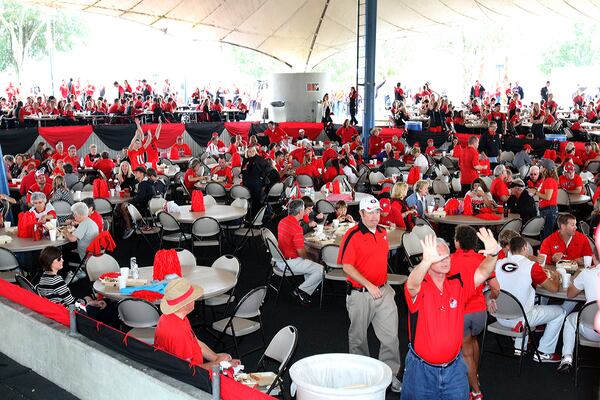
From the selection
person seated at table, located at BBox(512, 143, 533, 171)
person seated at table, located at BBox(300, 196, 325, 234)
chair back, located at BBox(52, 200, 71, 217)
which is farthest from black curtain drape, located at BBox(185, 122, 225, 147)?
person seated at table, located at BBox(300, 196, 325, 234)

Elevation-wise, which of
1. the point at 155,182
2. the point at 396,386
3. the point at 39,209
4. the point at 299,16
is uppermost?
the point at 299,16

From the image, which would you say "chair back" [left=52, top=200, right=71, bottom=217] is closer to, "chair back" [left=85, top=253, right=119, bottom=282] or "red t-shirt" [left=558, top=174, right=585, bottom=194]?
"chair back" [left=85, top=253, right=119, bottom=282]

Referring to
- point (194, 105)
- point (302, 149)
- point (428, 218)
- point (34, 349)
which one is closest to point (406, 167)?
point (302, 149)

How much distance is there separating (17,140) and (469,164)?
42.8 feet

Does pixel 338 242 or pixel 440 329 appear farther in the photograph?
pixel 338 242

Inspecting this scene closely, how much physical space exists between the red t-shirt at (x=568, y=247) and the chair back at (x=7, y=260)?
21.7 ft

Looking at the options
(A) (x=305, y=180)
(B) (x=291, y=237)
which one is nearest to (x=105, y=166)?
(A) (x=305, y=180)

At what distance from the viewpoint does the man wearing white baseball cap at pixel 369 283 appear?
6.61m

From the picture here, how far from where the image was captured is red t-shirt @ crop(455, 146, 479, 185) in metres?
14.1

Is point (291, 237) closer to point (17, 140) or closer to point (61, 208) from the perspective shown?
point (61, 208)

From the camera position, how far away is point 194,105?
32.5 metres

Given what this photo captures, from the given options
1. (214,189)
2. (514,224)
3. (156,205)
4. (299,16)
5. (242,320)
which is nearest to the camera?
(242,320)

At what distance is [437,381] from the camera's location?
206 inches

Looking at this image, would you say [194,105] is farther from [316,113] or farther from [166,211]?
[166,211]
